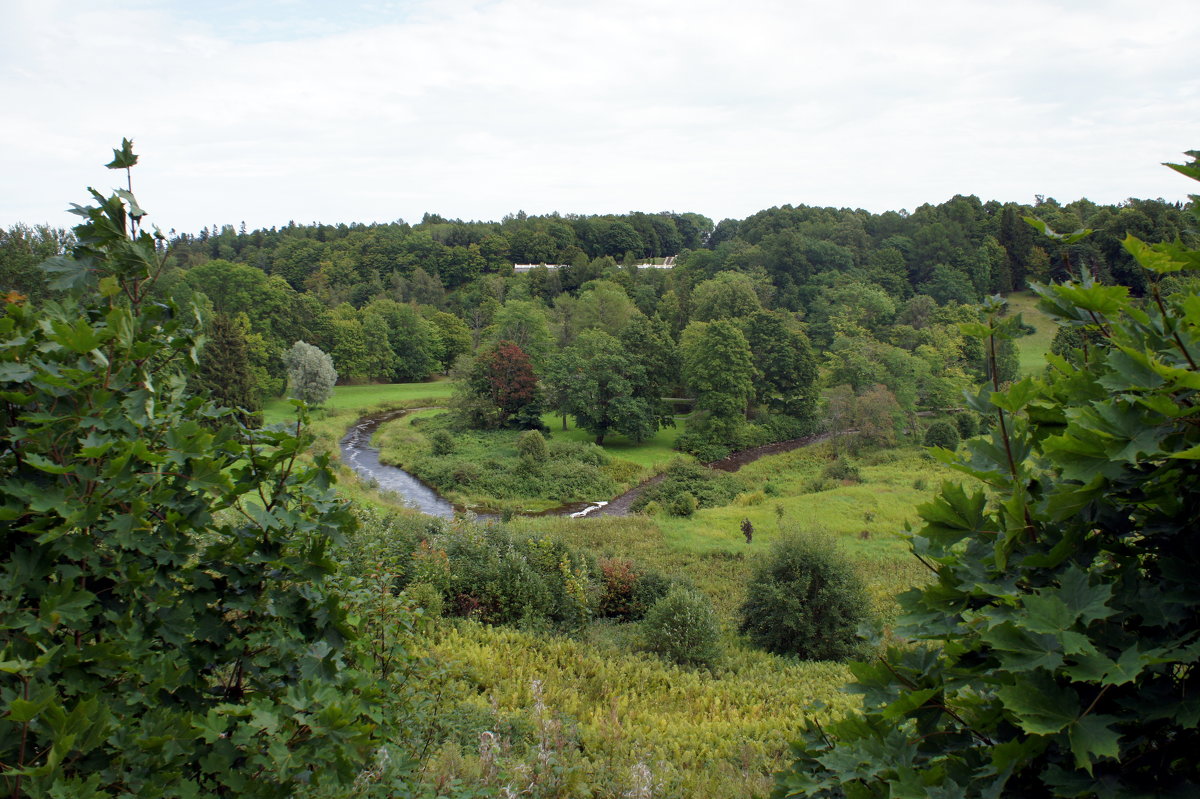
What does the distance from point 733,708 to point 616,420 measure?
30330mm

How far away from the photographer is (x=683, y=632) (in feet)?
36.1

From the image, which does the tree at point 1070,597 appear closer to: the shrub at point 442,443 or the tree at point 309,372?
the shrub at point 442,443

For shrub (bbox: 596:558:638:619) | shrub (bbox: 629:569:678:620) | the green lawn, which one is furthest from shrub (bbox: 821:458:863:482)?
the green lawn

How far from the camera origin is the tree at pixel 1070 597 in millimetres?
1539

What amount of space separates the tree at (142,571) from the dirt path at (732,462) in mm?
25446

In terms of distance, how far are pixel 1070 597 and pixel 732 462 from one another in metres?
35.2

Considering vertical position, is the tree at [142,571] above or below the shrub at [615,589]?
above

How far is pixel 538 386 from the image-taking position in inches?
1606

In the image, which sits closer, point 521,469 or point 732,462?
point 521,469

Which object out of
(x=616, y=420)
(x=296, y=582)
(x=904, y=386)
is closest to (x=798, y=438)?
(x=904, y=386)

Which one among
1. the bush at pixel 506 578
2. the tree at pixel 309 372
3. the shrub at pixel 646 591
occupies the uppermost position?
the tree at pixel 309 372

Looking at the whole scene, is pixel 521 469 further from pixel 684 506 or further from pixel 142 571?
pixel 142 571

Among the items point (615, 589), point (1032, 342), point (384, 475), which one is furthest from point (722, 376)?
point (1032, 342)

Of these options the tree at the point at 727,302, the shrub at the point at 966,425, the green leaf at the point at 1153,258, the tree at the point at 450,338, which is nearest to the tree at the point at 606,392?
the tree at the point at 727,302
